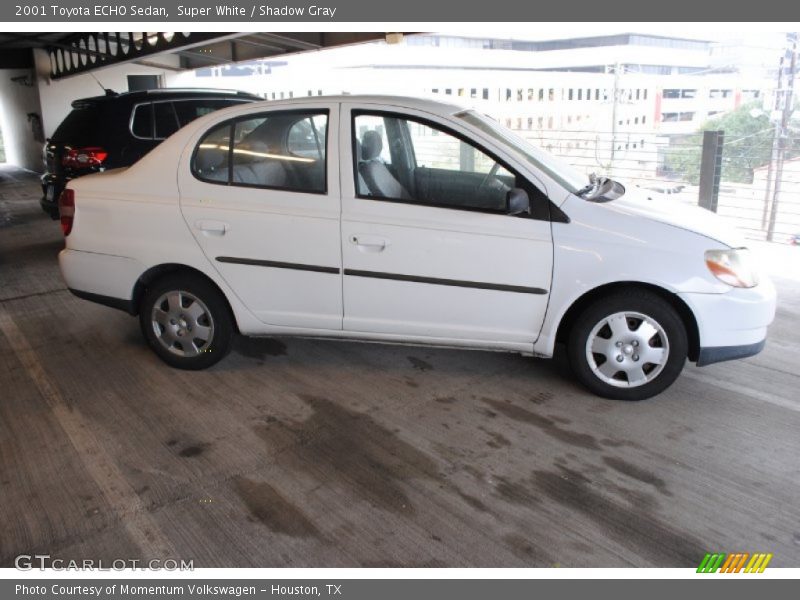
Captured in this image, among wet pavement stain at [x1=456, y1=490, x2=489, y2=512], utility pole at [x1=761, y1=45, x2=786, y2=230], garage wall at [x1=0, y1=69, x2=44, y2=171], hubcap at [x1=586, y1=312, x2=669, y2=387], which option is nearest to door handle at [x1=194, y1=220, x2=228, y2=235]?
wet pavement stain at [x1=456, y1=490, x2=489, y2=512]

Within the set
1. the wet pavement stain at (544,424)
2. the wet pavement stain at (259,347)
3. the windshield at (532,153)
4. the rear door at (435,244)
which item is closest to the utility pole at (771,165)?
the windshield at (532,153)

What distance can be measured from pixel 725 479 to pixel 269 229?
2.88 m

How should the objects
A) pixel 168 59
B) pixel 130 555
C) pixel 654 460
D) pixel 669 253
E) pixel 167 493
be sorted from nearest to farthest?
pixel 130 555, pixel 167 493, pixel 654 460, pixel 669 253, pixel 168 59

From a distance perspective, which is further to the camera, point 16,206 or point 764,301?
point 16,206

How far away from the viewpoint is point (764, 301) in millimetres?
3754

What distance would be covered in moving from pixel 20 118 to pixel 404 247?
2154 centimetres

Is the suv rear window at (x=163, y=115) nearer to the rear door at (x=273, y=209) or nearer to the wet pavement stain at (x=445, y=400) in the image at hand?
the rear door at (x=273, y=209)

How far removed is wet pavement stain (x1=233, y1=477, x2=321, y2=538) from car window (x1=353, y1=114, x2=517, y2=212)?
1.80 m

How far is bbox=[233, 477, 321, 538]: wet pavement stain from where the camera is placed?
2820mm

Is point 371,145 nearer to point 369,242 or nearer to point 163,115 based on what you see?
point 369,242

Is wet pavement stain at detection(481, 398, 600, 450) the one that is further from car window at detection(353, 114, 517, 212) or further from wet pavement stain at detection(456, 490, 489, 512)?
car window at detection(353, 114, 517, 212)

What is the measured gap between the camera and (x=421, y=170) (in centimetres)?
428
